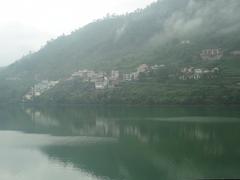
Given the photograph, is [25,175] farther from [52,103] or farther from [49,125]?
[52,103]

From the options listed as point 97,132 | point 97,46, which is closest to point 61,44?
point 97,46

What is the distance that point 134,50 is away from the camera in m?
79.5

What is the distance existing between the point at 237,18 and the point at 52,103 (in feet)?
129

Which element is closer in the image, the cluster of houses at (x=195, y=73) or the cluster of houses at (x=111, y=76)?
Result: the cluster of houses at (x=195, y=73)

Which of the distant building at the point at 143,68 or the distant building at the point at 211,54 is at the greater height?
the distant building at the point at 211,54

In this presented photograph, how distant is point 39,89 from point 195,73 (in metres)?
27.7

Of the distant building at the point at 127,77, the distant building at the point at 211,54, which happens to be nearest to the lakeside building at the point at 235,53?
the distant building at the point at 211,54

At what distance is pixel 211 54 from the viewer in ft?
207

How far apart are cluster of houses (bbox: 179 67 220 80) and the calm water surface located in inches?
538

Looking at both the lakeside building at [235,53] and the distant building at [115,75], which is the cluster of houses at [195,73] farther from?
the distant building at [115,75]

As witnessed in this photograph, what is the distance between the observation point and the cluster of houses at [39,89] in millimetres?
69144

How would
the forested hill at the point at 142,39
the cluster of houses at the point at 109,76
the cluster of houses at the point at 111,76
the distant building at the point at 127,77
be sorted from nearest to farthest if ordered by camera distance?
the cluster of houses at the point at 111,76
the cluster of houses at the point at 109,76
the distant building at the point at 127,77
the forested hill at the point at 142,39

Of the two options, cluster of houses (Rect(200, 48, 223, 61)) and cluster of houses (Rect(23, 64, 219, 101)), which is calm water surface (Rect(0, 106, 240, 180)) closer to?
cluster of houses (Rect(23, 64, 219, 101))

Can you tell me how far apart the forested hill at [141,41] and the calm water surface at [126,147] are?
27.1 metres
